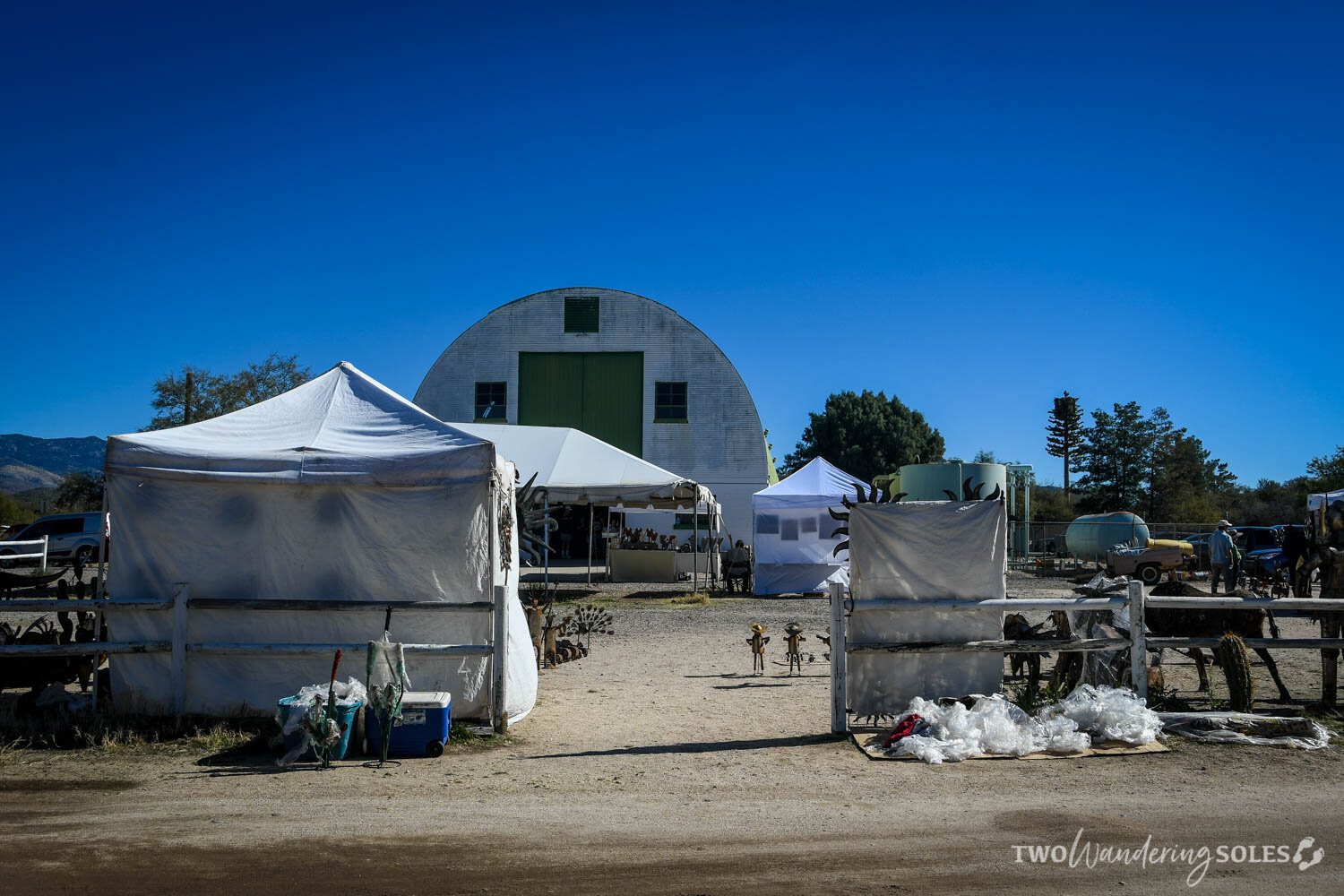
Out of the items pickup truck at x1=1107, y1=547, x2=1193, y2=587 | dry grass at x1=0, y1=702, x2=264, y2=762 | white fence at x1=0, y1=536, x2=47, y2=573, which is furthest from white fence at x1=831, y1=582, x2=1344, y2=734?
pickup truck at x1=1107, y1=547, x2=1193, y2=587

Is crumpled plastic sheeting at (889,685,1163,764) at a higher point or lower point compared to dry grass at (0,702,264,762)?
higher

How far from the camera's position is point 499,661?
845 centimetres

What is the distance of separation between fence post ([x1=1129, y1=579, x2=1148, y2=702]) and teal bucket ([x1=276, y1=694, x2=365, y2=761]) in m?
6.66

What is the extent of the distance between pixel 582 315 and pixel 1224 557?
24.1 metres

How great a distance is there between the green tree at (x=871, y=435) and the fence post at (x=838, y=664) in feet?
173

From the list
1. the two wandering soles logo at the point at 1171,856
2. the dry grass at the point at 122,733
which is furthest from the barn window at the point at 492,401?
the two wandering soles logo at the point at 1171,856

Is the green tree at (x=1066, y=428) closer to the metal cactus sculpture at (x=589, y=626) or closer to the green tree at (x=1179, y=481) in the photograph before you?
the green tree at (x=1179, y=481)

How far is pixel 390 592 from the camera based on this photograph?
873 cm

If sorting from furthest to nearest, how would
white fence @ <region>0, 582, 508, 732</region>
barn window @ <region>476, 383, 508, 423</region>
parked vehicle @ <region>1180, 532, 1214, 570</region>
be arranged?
barn window @ <region>476, 383, 508, 423</region>, parked vehicle @ <region>1180, 532, 1214, 570</region>, white fence @ <region>0, 582, 508, 732</region>

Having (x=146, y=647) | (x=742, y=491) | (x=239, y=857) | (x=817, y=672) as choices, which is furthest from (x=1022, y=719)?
(x=742, y=491)

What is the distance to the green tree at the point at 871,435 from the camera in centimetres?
6178

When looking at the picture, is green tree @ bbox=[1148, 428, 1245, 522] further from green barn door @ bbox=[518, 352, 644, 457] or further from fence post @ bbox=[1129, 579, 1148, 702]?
fence post @ bbox=[1129, 579, 1148, 702]

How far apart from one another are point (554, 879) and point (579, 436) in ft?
67.4

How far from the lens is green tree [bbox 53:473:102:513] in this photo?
48.9 metres
